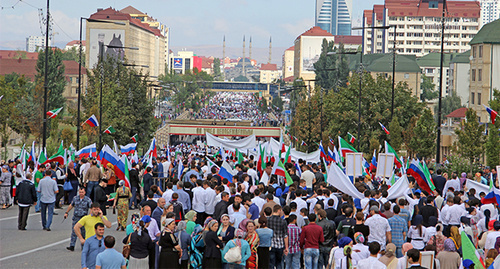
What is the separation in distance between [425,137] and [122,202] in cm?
2429

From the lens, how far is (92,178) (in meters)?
20.4

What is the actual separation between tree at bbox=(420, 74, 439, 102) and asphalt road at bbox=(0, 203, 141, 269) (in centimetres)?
11844

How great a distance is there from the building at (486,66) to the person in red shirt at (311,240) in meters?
50.8

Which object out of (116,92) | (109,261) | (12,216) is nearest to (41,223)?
(12,216)

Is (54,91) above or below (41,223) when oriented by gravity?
above

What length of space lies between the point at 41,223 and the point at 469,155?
2275 cm

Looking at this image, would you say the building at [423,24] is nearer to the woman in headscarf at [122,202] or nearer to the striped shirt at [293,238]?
the woman in headscarf at [122,202]

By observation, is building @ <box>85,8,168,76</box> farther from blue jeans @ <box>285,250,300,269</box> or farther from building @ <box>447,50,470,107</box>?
blue jeans @ <box>285,250,300,269</box>

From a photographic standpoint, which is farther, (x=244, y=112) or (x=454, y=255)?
(x=244, y=112)

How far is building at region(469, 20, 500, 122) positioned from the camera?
6138 centimetres

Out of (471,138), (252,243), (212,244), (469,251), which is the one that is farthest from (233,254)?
(471,138)

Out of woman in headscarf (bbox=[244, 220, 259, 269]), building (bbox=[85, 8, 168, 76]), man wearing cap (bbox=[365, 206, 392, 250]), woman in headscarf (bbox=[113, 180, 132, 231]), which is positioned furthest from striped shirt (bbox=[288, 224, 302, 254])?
building (bbox=[85, 8, 168, 76])

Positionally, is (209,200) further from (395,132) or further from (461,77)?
(461,77)

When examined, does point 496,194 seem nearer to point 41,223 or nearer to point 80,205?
point 80,205
